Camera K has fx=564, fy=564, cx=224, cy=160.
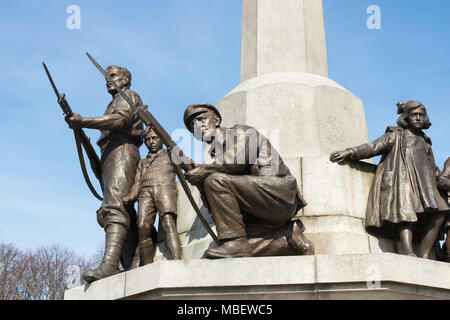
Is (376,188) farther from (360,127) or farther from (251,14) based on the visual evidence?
(251,14)

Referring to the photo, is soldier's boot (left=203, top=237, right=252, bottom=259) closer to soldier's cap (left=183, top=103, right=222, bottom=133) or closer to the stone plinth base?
the stone plinth base

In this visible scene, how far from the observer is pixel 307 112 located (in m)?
7.90

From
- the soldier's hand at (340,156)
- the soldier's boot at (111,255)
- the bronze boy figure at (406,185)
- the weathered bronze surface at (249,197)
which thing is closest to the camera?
the weathered bronze surface at (249,197)

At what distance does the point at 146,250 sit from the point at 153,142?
5.04 feet

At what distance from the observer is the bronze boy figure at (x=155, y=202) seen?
7134 mm

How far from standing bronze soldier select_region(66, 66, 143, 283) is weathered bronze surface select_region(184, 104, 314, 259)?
1.50 metres

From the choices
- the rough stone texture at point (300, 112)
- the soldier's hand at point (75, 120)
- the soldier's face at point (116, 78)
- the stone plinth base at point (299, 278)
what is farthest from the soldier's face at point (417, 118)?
the soldier's hand at point (75, 120)

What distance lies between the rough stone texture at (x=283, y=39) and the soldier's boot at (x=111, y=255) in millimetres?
3384

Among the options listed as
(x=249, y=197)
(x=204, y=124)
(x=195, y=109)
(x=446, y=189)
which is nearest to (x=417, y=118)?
(x=446, y=189)

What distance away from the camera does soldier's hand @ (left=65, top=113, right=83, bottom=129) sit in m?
7.37

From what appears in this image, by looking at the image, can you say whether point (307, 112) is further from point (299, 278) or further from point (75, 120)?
point (75, 120)

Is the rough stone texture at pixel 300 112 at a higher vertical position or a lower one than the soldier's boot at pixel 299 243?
higher

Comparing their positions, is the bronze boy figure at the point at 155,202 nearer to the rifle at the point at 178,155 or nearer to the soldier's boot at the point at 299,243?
the rifle at the point at 178,155

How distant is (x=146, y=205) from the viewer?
728 centimetres
